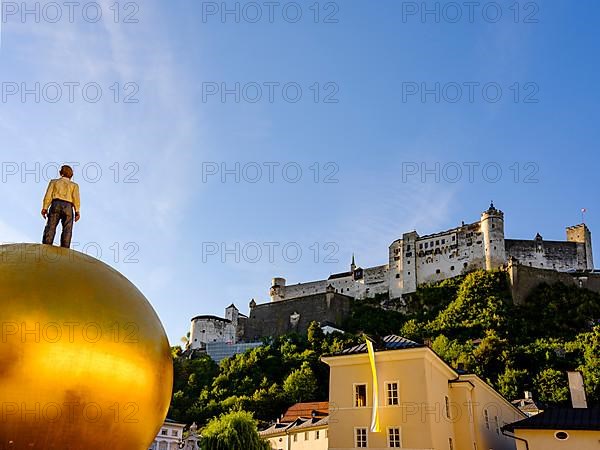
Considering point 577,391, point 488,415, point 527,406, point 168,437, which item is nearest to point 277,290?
point 168,437

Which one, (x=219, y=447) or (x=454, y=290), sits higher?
(x=454, y=290)

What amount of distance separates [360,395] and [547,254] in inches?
2855

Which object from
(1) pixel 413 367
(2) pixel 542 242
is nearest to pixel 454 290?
(2) pixel 542 242

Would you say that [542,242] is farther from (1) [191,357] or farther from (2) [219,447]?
(2) [219,447]

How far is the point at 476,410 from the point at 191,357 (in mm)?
73686

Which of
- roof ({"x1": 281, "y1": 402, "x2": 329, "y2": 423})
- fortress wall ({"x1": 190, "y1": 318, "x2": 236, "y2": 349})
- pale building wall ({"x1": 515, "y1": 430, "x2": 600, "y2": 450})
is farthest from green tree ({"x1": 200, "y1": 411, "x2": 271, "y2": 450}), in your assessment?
fortress wall ({"x1": 190, "y1": 318, "x2": 236, "y2": 349})

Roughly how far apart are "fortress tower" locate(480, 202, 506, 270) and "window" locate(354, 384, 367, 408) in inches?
2683

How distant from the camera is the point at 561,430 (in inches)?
985

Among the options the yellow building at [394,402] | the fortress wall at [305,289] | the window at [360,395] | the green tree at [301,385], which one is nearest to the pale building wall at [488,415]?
the yellow building at [394,402]

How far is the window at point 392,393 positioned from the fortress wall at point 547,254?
69.2m

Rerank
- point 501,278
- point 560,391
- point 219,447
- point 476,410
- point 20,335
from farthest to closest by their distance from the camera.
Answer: point 501,278
point 560,391
point 219,447
point 476,410
point 20,335

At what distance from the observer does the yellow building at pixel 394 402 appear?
2520 centimetres

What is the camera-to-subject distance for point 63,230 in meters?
7.70

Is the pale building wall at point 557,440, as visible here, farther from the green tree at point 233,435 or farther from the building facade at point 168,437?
the building facade at point 168,437
